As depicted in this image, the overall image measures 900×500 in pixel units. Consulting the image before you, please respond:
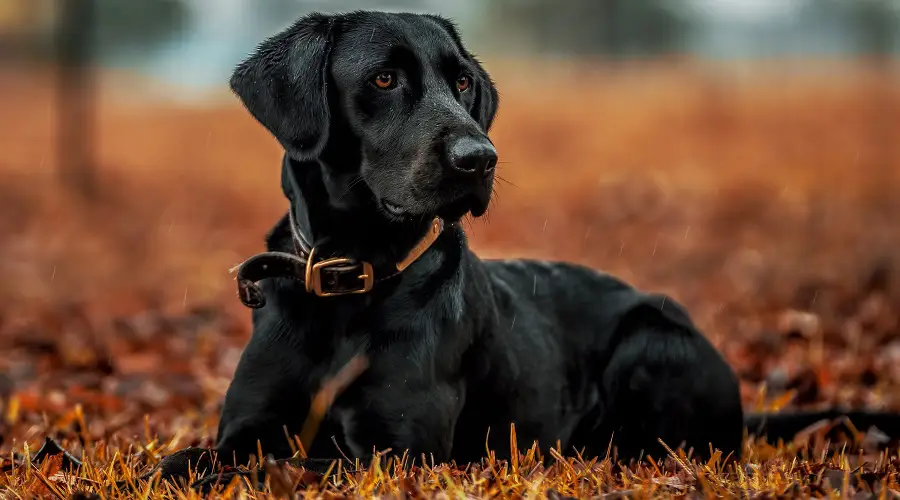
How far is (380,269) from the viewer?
342 cm

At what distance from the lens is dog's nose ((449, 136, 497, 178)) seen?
3100 mm

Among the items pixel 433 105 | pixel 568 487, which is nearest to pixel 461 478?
pixel 568 487

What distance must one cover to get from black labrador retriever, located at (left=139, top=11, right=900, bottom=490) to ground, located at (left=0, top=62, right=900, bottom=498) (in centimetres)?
31

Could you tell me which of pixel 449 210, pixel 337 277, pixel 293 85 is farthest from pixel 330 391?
pixel 293 85

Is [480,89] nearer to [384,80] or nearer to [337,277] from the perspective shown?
[384,80]

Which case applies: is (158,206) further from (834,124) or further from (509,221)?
(834,124)

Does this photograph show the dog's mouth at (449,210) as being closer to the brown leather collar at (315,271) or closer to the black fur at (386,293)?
the black fur at (386,293)

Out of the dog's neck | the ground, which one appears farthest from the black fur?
the ground

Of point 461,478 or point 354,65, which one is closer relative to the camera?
point 461,478

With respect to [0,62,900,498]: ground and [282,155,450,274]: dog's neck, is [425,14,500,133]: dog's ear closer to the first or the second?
[282,155,450,274]: dog's neck

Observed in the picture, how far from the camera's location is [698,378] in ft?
13.5

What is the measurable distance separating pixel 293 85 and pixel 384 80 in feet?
1.06

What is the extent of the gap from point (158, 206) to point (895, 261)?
9.68m

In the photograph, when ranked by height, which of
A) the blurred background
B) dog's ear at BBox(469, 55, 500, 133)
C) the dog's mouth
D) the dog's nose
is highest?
dog's ear at BBox(469, 55, 500, 133)
